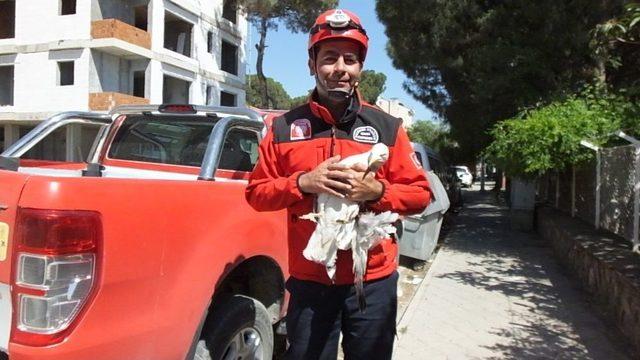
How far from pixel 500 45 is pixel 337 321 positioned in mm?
9594

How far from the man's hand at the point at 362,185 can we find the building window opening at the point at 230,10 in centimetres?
2925

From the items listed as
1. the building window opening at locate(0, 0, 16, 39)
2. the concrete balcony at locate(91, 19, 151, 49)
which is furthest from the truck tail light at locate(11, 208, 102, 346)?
the building window opening at locate(0, 0, 16, 39)

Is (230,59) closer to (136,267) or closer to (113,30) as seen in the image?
(113,30)

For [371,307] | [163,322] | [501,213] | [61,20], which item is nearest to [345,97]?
[371,307]

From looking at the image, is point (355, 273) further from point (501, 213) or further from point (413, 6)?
point (501, 213)

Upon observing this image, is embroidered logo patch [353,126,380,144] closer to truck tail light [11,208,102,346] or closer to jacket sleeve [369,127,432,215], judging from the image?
jacket sleeve [369,127,432,215]

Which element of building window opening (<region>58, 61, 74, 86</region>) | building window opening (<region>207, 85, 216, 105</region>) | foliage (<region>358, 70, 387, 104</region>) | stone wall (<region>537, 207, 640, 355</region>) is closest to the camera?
stone wall (<region>537, 207, 640, 355</region>)

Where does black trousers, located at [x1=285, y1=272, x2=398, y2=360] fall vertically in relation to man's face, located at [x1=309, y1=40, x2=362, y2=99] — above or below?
below

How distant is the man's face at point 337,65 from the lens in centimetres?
213

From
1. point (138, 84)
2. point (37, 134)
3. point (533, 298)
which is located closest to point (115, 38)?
point (138, 84)

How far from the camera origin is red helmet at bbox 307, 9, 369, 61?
2098 millimetres

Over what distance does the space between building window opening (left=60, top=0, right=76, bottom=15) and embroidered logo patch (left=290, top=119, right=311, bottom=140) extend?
25157 mm

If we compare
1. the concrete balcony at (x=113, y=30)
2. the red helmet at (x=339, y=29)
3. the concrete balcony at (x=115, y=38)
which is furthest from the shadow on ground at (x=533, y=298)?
the concrete balcony at (x=113, y=30)

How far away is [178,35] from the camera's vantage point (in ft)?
91.2
